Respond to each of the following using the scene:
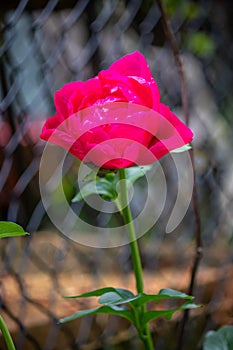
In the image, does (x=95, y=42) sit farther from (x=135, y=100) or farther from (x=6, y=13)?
(x=135, y=100)

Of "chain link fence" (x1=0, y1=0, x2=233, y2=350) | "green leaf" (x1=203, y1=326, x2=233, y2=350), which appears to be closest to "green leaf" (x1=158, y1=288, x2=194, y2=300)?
"green leaf" (x1=203, y1=326, x2=233, y2=350)

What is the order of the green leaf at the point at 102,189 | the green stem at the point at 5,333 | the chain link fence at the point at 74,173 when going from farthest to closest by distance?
the chain link fence at the point at 74,173 < the green leaf at the point at 102,189 < the green stem at the point at 5,333

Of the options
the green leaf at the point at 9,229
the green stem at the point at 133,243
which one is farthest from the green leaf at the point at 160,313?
the green leaf at the point at 9,229

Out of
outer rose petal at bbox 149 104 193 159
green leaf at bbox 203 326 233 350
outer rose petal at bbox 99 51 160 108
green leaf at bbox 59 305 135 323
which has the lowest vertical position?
green leaf at bbox 203 326 233 350

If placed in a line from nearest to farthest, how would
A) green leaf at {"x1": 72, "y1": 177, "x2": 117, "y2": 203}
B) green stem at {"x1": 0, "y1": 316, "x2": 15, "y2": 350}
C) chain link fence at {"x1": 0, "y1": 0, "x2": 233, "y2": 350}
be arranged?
green stem at {"x1": 0, "y1": 316, "x2": 15, "y2": 350} → green leaf at {"x1": 72, "y1": 177, "x2": 117, "y2": 203} → chain link fence at {"x1": 0, "y1": 0, "x2": 233, "y2": 350}

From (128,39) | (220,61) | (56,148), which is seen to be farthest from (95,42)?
(220,61)

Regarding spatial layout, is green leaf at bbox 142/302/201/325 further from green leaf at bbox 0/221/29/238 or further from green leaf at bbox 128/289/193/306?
green leaf at bbox 0/221/29/238

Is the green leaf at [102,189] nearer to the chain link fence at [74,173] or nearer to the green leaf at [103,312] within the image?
the green leaf at [103,312]
